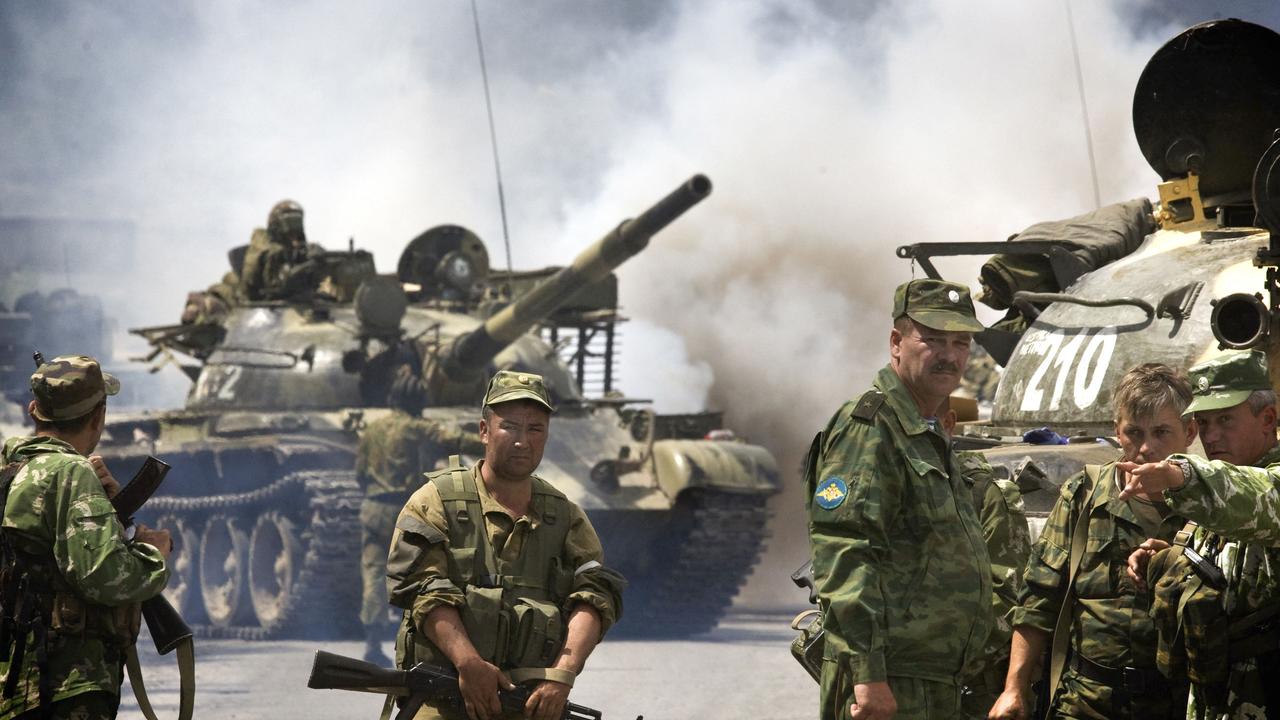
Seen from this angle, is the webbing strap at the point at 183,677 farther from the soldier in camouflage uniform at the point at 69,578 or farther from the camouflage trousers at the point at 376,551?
the camouflage trousers at the point at 376,551

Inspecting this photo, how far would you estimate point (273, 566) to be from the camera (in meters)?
17.5

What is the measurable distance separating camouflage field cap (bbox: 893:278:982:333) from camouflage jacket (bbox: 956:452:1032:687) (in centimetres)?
53

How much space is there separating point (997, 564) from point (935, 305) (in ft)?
3.01

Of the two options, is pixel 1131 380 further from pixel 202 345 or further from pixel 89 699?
pixel 202 345

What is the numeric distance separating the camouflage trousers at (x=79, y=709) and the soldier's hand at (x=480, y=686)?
3.02 feet

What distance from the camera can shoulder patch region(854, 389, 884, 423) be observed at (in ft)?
15.1

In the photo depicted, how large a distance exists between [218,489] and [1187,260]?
1209 centimetres

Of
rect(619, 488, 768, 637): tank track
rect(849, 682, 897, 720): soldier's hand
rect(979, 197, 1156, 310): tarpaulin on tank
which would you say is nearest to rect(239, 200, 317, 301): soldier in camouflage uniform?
rect(619, 488, 768, 637): tank track

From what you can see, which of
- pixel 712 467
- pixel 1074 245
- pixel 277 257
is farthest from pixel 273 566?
pixel 1074 245

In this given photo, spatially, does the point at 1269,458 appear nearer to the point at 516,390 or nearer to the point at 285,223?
the point at 516,390

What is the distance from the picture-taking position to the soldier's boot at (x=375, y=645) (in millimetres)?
13070

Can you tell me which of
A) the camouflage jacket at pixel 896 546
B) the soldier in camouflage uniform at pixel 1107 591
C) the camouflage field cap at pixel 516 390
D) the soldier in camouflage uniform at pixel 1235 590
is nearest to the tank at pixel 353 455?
the camouflage field cap at pixel 516 390

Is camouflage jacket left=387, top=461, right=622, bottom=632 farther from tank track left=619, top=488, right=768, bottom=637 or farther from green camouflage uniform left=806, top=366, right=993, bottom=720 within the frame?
tank track left=619, top=488, right=768, bottom=637

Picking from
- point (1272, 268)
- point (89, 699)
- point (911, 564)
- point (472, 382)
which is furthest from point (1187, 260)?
point (472, 382)
